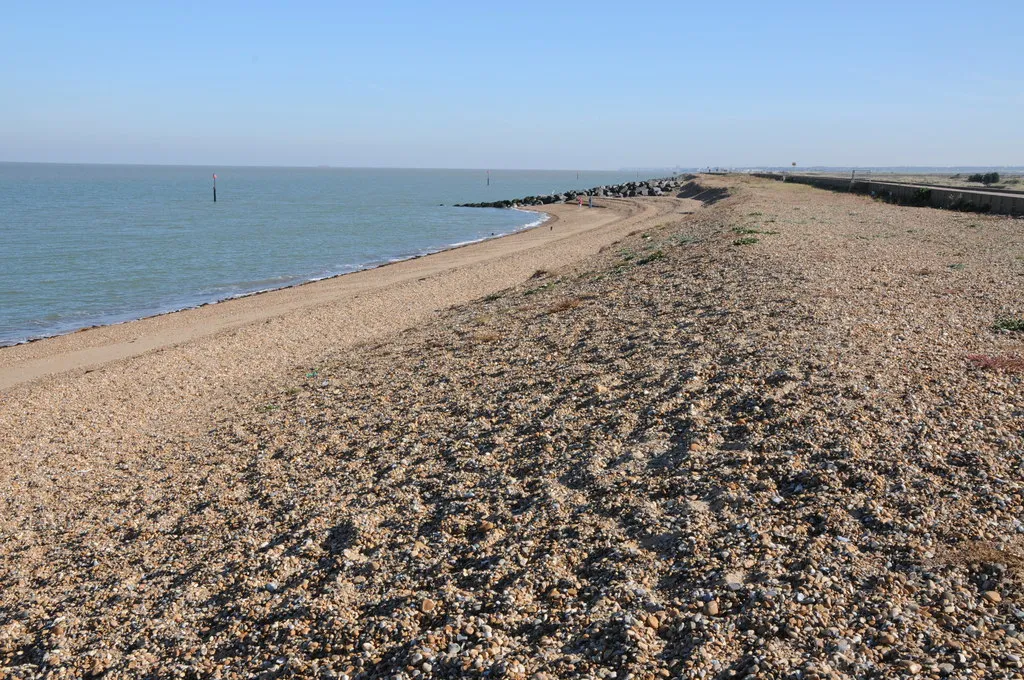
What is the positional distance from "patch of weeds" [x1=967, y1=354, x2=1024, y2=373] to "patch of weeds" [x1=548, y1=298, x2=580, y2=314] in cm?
814

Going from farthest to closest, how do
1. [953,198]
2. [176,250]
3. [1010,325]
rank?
[176,250]
[953,198]
[1010,325]

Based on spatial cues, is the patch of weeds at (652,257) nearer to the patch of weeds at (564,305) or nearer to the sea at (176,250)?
the patch of weeds at (564,305)

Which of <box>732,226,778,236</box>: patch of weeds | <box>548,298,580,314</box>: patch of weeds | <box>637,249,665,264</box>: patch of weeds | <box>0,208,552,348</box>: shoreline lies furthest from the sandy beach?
<box>0,208,552,348</box>: shoreline

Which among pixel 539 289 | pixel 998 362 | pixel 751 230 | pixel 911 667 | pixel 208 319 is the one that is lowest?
pixel 208 319

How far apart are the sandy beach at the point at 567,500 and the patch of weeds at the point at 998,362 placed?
215 mm

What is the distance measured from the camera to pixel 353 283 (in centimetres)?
2980

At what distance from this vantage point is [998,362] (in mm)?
9445

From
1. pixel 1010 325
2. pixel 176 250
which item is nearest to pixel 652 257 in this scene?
pixel 1010 325

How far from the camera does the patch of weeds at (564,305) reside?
16.3m

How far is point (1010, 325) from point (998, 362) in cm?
229

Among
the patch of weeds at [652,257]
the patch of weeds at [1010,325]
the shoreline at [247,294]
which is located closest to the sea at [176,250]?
the shoreline at [247,294]

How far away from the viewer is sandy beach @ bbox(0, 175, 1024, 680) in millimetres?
5266

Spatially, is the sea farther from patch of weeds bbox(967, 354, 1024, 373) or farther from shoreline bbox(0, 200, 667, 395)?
patch of weeds bbox(967, 354, 1024, 373)

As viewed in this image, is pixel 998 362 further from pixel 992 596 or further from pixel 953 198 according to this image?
pixel 953 198
